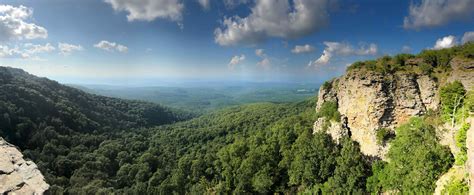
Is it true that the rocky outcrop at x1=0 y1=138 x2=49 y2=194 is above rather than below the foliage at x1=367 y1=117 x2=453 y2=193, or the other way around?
above

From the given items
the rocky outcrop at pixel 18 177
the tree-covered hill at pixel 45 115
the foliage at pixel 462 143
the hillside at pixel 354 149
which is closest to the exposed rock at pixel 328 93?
the hillside at pixel 354 149

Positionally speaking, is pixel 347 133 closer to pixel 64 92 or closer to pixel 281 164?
pixel 281 164

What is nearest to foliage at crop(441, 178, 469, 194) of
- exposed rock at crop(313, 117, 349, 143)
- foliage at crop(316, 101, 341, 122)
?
exposed rock at crop(313, 117, 349, 143)

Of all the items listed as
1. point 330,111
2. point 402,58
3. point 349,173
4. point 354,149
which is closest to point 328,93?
point 330,111

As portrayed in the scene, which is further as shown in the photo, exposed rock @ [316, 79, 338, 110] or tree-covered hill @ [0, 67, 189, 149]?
tree-covered hill @ [0, 67, 189, 149]

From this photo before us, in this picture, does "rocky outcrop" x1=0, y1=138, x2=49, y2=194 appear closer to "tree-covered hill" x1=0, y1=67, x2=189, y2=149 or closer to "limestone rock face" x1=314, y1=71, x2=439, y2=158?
"limestone rock face" x1=314, y1=71, x2=439, y2=158

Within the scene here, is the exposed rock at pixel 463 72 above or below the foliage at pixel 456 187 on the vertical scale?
Answer: above

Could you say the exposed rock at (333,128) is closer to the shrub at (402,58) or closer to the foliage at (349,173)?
the foliage at (349,173)
